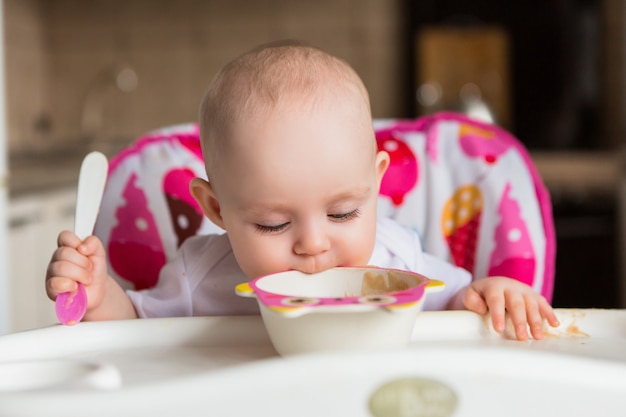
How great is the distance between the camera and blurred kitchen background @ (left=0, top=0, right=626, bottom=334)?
3121mm

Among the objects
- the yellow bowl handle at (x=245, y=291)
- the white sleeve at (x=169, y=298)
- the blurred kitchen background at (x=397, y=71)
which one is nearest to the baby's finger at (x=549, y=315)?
the yellow bowl handle at (x=245, y=291)

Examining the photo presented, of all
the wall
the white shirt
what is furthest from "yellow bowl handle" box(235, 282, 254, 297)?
the wall

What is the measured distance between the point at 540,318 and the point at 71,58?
327 centimetres

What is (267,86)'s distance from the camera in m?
0.87

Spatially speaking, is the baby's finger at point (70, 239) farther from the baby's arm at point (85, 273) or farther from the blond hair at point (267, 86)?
the blond hair at point (267, 86)

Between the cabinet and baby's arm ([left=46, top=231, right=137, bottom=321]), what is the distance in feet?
4.23

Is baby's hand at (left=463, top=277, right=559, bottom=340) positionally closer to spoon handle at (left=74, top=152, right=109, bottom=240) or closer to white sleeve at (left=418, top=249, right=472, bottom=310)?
white sleeve at (left=418, top=249, right=472, bottom=310)

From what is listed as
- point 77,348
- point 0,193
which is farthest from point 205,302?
point 0,193

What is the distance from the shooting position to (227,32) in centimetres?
372

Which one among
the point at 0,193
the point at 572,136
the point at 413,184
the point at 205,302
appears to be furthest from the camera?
the point at 572,136

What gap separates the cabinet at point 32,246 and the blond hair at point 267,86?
4.73 ft

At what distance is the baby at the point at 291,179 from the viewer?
2.71 feet

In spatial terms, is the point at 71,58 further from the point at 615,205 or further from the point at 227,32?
the point at 615,205

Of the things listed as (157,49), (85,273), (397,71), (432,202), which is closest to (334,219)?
(85,273)
